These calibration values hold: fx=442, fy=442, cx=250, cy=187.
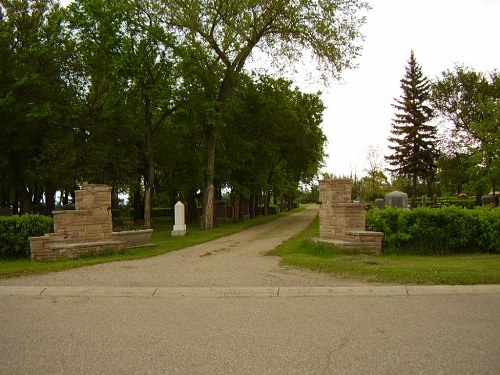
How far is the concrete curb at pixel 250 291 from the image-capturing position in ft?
23.0

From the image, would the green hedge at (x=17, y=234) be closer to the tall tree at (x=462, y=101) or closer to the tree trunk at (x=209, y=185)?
the tree trunk at (x=209, y=185)

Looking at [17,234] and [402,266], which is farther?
[17,234]

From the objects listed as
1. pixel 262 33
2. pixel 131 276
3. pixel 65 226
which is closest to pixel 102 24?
pixel 262 33

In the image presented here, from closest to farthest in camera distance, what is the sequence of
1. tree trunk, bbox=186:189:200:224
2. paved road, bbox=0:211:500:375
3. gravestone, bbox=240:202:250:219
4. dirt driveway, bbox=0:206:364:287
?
paved road, bbox=0:211:500:375, dirt driveway, bbox=0:206:364:287, tree trunk, bbox=186:189:200:224, gravestone, bbox=240:202:250:219

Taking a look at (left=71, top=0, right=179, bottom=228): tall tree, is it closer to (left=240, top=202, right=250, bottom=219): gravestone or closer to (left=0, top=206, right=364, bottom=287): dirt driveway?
(left=0, top=206, right=364, bottom=287): dirt driveway

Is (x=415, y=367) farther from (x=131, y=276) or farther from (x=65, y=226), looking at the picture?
(x=65, y=226)

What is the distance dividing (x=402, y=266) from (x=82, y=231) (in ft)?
28.2

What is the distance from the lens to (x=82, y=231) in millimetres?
12484

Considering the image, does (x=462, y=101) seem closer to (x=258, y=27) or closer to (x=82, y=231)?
(x=258, y=27)

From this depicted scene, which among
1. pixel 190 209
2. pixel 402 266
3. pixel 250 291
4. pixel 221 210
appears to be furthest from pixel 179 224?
pixel 221 210

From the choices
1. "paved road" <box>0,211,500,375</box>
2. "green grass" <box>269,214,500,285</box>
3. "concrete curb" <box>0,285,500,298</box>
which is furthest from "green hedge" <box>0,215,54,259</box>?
"green grass" <box>269,214,500,285</box>

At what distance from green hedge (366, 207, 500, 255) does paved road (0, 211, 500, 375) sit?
190 inches

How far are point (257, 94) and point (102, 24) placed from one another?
37.8 ft

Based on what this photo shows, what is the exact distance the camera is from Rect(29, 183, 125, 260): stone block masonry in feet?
38.8
